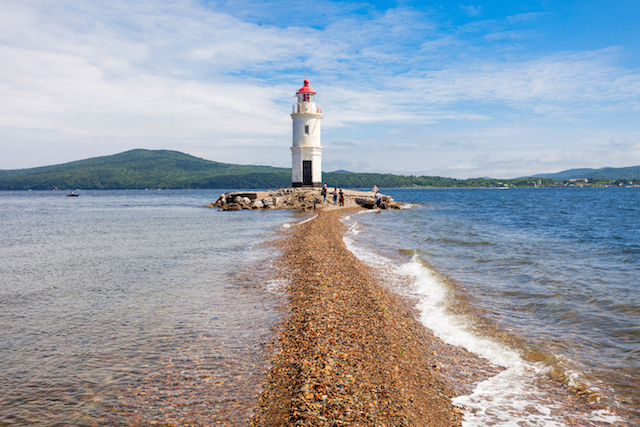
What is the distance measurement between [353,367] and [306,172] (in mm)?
45196

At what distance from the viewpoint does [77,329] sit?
28.2 feet

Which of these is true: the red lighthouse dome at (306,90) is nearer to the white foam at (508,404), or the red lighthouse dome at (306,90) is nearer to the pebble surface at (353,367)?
the pebble surface at (353,367)

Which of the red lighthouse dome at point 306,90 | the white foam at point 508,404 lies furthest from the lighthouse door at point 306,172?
the white foam at point 508,404

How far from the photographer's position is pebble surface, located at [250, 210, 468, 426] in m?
5.15

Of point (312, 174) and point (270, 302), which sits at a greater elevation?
point (312, 174)

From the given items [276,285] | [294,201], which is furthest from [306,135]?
[276,285]

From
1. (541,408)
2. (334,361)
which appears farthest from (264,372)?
(541,408)

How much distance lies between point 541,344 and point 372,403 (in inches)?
190

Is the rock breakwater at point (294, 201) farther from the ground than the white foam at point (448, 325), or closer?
farther from the ground

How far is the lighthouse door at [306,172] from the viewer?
50.2 m

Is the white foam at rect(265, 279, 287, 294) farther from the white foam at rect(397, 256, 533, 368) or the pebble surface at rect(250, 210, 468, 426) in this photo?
the white foam at rect(397, 256, 533, 368)

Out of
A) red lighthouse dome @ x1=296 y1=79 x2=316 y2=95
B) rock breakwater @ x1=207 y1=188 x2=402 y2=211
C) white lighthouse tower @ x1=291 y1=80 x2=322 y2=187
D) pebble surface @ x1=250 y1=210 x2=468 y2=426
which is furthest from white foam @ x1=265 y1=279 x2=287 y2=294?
red lighthouse dome @ x1=296 y1=79 x2=316 y2=95

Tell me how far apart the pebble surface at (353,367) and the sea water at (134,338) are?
0.49 metres

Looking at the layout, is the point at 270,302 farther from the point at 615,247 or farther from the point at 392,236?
the point at 615,247
